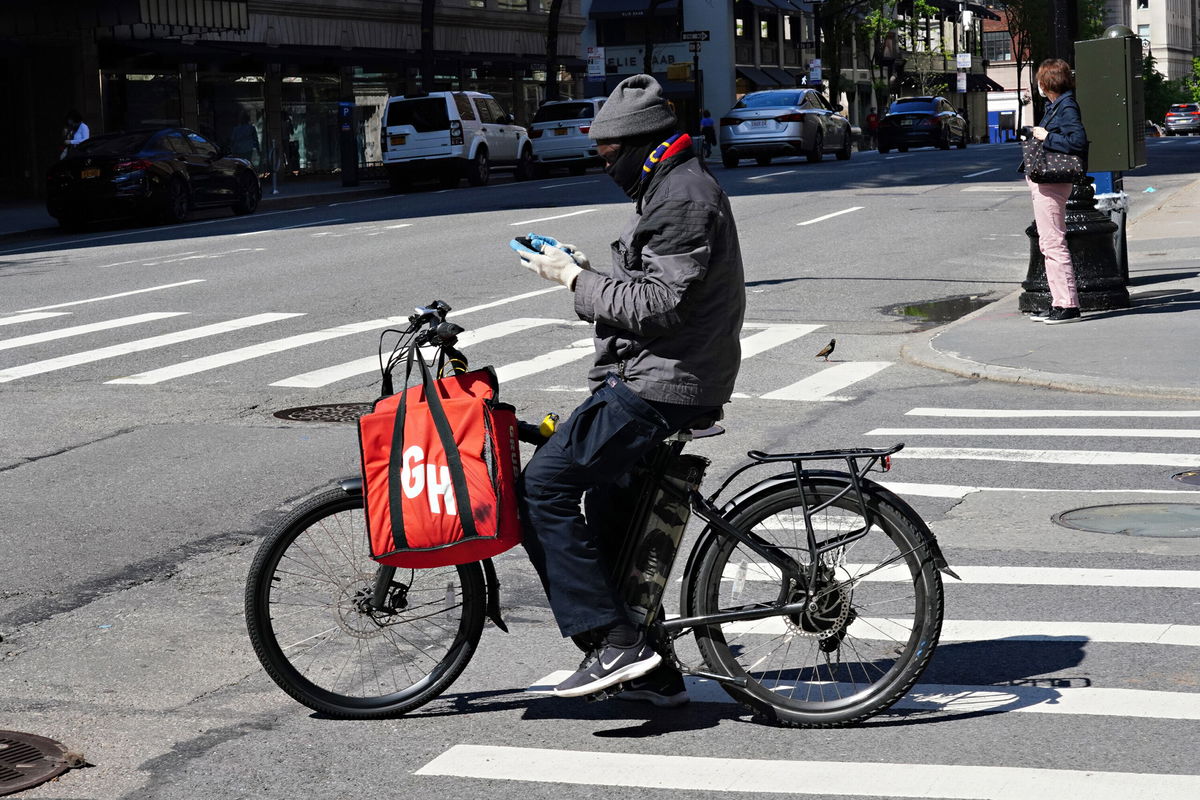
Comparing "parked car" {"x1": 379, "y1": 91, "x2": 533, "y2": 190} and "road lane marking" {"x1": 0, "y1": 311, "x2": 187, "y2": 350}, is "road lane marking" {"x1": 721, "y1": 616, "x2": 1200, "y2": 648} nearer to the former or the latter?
"road lane marking" {"x1": 0, "y1": 311, "x2": 187, "y2": 350}

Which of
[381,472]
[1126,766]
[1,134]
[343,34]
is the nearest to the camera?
[1126,766]

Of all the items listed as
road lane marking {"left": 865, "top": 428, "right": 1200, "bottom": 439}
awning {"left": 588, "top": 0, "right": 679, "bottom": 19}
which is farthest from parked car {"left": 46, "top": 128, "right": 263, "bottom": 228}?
awning {"left": 588, "top": 0, "right": 679, "bottom": 19}

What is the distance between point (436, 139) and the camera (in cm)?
3675

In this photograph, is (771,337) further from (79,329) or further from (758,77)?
(758,77)

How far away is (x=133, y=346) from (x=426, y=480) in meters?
9.36

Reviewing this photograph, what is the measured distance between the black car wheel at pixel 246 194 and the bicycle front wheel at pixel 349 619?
2683 cm

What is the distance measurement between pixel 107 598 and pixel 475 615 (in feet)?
6.85

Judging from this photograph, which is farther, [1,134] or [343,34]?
[343,34]

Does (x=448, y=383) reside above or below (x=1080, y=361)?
above

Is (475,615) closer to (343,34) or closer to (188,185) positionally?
(188,185)

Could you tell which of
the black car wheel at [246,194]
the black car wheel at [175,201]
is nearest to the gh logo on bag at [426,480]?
the black car wheel at [175,201]

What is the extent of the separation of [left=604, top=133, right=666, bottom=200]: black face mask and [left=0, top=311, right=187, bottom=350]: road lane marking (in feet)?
32.8

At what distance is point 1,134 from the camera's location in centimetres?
3878

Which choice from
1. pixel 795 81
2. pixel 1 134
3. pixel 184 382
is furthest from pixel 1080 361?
pixel 795 81
